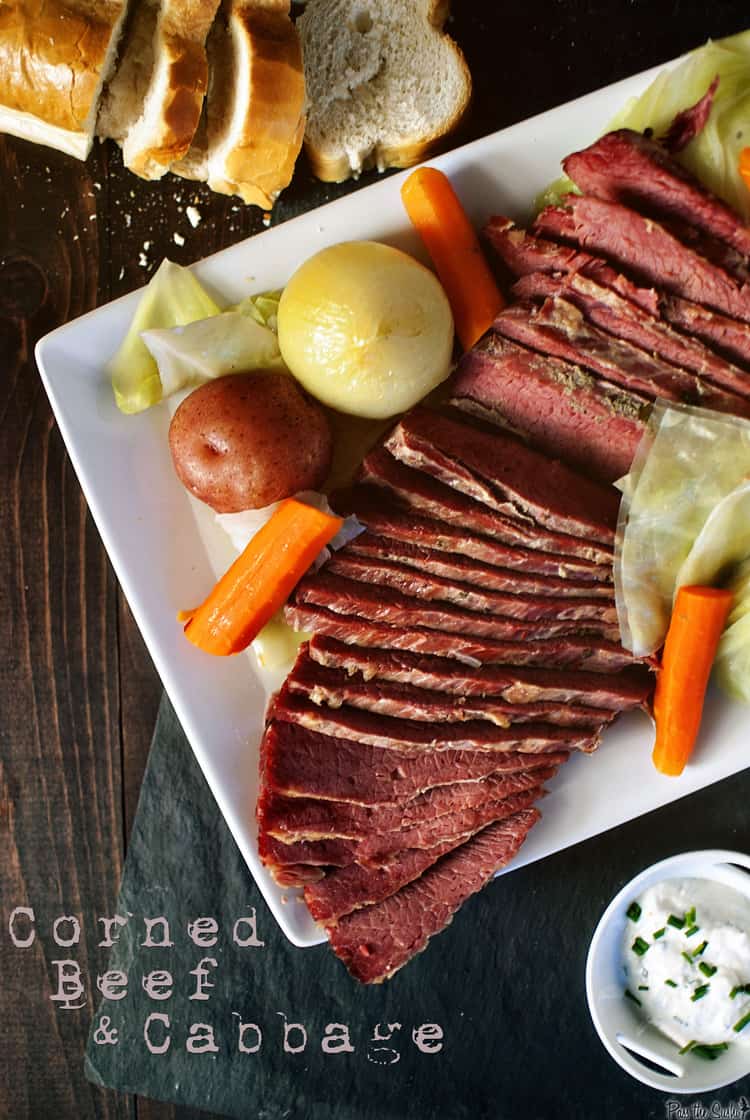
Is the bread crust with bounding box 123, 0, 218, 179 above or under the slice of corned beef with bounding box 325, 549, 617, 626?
above

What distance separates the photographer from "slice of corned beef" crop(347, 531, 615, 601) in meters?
2.56

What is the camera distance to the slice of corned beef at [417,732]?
2.59 m

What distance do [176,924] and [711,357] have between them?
8.10 ft

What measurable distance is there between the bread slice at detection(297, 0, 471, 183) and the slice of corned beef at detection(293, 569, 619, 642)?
1.33 meters

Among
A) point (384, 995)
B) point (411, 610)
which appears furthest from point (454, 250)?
point (384, 995)

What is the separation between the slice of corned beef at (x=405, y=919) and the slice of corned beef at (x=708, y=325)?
150 centimetres

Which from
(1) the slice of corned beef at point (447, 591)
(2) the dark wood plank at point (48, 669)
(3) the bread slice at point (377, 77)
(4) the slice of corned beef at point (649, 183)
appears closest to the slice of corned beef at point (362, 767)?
(1) the slice of corned beef at point (447, 591)

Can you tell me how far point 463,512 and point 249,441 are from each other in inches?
24.1

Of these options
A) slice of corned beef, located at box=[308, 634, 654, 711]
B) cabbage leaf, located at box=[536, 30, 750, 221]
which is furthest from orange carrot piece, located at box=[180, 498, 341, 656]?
cabbage leaf, located at box=[536, 30, 750, 221]

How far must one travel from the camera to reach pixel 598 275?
2.48 metres

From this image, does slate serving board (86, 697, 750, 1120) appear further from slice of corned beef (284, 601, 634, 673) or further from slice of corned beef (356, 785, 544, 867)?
slice of corned beef (284, 601, 634, 673)

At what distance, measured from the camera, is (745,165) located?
98.3 inches

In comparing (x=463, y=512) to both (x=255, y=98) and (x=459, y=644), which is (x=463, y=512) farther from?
(x=255, y=98)

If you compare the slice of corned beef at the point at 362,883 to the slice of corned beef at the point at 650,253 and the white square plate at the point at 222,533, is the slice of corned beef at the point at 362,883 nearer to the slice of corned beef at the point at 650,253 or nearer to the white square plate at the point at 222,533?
the white square plate at the point at 222,533
